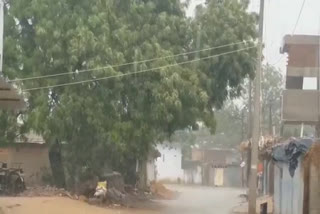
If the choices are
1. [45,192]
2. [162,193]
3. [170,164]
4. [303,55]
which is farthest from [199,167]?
[45,192]

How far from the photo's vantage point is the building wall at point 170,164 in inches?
2817

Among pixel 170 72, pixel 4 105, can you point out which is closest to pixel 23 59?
pixel 170 72

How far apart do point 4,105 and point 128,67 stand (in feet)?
25.3

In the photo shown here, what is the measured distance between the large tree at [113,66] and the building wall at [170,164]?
43.2m

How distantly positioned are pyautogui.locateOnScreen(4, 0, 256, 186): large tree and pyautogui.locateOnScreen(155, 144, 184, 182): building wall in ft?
142

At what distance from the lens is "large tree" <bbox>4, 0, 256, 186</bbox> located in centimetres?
2502

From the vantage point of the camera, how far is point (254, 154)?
71.4 ft

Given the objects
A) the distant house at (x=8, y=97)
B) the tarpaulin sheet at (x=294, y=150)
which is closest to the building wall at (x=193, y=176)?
the distant house at (x=8, y=97)

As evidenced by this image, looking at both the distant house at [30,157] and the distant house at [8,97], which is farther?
the distant house at [30,157]

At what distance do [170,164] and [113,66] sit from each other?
4873 cm

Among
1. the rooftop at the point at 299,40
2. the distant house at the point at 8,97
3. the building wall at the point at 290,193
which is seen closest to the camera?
the building wall at the point at 290,193

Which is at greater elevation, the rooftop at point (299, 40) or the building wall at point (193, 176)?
the rooftop at point (299, 40)

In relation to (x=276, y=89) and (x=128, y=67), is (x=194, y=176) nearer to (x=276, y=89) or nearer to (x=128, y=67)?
(x=276, y=89)

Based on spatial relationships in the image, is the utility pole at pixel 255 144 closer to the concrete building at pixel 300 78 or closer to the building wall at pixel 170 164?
the concrete building at pixel 300 78
